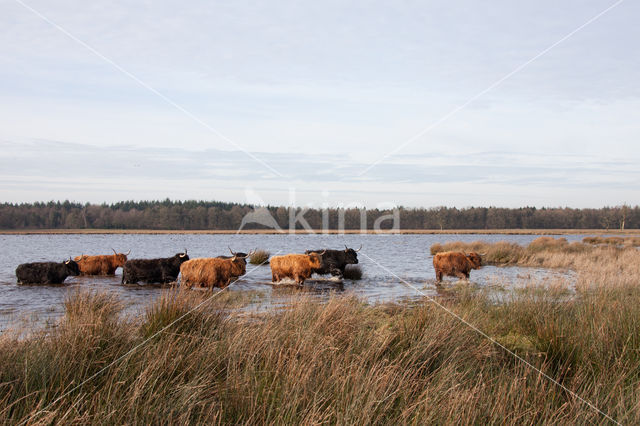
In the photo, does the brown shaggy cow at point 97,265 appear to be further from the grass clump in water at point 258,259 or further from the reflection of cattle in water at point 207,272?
the grass clump in water at point 258,259

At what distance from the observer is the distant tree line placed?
354 feet

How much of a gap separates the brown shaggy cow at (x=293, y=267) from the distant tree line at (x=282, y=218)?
8221 centimetres

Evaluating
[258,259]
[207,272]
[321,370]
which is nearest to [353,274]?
[207,272]

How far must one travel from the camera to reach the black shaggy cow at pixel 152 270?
54.7 feet

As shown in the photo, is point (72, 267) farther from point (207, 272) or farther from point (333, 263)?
point (333, 263)

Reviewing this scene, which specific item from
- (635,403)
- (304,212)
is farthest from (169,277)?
(304,212)

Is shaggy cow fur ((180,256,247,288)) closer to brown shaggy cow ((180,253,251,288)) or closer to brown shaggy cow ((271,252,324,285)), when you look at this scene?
brown shaggy cow ((180,253,251,288))

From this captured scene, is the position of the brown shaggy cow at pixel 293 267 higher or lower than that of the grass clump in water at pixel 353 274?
higher

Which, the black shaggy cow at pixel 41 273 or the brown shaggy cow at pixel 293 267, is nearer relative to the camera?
the brown shaggy cow at pixel 293 267

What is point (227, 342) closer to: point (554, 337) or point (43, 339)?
point (43, 339)

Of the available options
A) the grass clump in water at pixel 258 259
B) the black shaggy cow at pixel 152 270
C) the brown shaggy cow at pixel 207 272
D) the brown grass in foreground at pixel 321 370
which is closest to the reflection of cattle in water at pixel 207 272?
the brown shaggy cow at pixel 207 272

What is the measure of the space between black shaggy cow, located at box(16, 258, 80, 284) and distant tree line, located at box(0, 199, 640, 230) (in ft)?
270

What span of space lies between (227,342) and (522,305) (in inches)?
189

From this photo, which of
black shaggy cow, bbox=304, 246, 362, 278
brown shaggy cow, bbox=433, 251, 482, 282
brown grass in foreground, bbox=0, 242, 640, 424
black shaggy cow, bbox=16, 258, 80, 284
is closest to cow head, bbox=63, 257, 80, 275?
black shaggy cow, bbox=16, 258, 80, 284
